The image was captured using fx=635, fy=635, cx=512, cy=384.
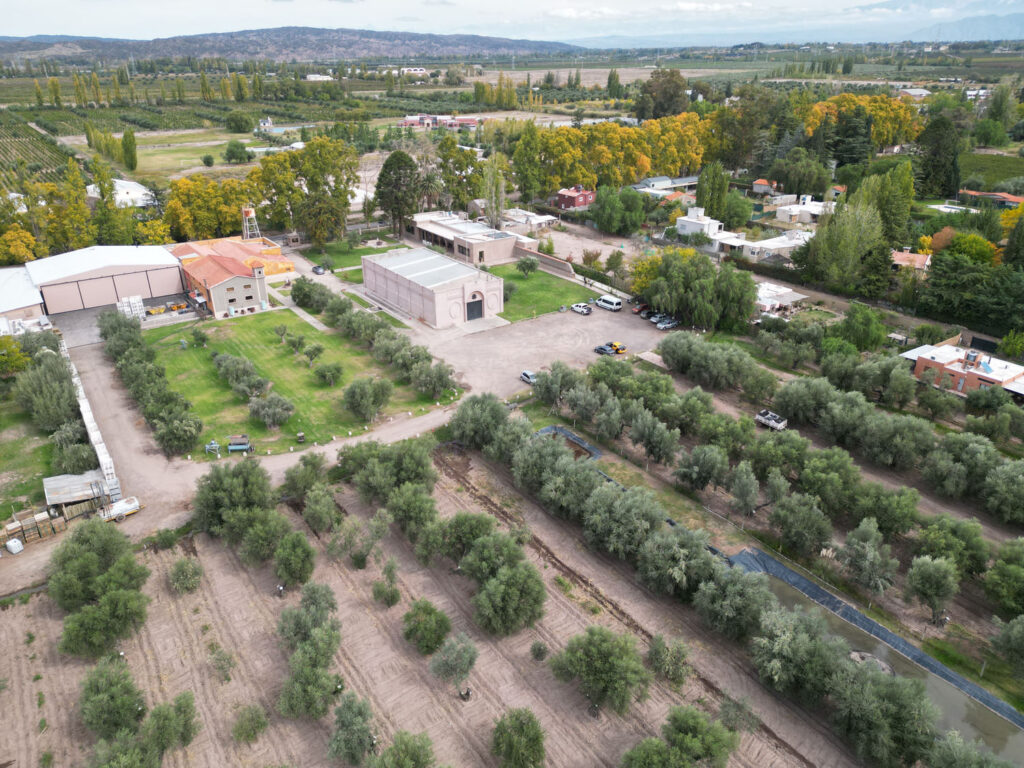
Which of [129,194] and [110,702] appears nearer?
[110,702]

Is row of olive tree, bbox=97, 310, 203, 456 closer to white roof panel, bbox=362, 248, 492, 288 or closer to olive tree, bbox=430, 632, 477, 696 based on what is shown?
white roof panel, bbox=362, 248, 492, 288

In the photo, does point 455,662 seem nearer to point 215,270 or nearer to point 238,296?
point 238,296

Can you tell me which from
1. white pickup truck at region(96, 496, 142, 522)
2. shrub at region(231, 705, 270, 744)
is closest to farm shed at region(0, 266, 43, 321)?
white pickup truck at region(96, 496, 142, 522)

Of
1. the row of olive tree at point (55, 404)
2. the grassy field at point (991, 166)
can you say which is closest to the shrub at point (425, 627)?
the row of olive tree at point (55, 404)

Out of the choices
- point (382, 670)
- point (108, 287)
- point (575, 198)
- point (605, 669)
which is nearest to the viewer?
point (605, 669)

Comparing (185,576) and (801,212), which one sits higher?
(801,212)

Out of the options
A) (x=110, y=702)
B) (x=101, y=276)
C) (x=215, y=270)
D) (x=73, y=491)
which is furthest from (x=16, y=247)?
(x=110, y=702)

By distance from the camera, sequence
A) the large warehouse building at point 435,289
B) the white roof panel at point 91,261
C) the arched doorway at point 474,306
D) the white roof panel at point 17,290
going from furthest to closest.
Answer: the arched doorway at point 474,306
the white roof panel at point 91,261
the large warehouse building at point 435,289
the white roof panel at point 17,290

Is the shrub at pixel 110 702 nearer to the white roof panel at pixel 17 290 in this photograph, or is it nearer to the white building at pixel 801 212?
the white roof panel at pixel 17 290
